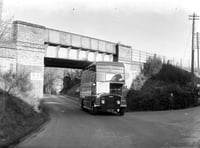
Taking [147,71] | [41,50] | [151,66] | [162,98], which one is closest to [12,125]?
[41,50]

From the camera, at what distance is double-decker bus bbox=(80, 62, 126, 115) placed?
24.9 metres

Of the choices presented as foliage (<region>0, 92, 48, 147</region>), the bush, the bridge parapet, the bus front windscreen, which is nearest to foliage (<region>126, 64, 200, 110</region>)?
the bush

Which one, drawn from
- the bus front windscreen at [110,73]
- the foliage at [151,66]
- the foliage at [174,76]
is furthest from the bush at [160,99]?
the foliage at [174,76]

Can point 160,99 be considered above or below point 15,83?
below

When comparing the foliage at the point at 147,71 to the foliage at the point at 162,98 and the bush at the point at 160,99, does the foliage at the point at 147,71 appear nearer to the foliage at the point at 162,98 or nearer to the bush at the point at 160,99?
the foliage at the point at 162,98

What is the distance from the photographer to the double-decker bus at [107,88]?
24.9 meters

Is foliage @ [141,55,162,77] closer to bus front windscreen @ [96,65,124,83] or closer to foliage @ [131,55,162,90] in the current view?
foliage @ [131,55,162,90]

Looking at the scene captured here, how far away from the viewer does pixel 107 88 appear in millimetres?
25484

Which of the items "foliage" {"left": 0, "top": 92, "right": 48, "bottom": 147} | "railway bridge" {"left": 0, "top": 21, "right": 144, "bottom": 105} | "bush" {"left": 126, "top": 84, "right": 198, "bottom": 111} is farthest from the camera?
"bush" {"left": 126, "top": 84, "right": 198, "bottom": 111}

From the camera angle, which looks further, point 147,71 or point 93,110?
point 147,71

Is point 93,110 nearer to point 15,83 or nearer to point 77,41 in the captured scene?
point 15,83

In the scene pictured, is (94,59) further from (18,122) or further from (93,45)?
(18,122)

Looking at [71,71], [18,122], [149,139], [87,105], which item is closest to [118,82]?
[87,105]

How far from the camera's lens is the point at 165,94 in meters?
31.9
